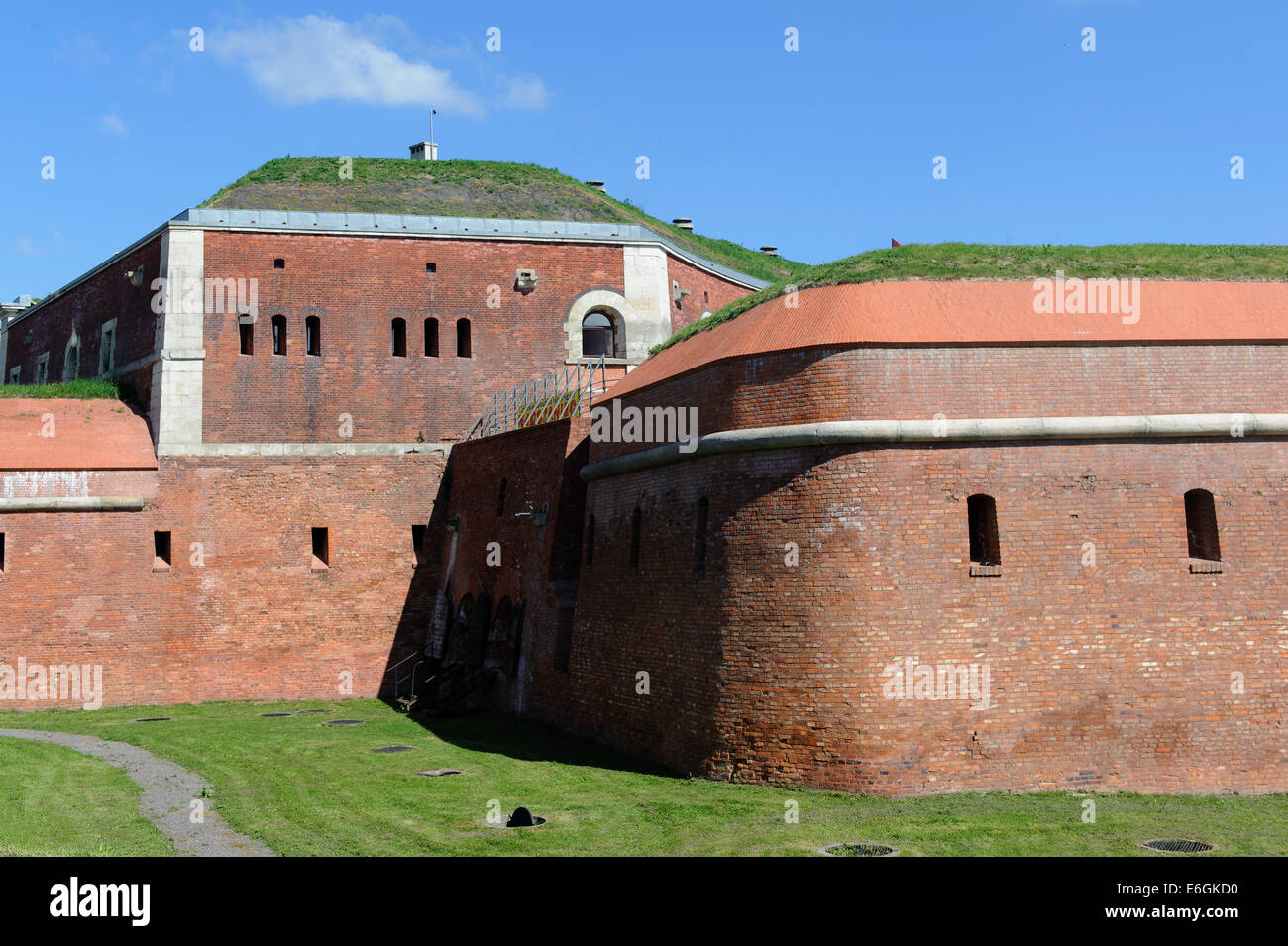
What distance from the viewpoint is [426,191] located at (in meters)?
28.1

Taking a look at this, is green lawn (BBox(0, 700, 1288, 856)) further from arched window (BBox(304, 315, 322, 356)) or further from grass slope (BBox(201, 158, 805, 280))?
grass slope (BBox(201, 158, 805, 280))

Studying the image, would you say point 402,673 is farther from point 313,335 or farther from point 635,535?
point 635,535

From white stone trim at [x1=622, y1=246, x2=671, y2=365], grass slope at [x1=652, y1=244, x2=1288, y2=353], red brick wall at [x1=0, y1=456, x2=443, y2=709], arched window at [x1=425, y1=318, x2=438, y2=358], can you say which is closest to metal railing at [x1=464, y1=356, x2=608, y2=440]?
white stone trim at [x1=622, y1=246, x2=671, y2=365]

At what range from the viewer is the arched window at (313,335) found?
83.8ft

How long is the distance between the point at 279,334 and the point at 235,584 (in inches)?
209

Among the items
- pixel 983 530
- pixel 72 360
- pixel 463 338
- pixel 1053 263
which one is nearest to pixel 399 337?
pixel 463 338

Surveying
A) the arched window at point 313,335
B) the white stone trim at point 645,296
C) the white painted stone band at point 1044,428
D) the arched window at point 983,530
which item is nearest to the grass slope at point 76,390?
the arched window at point 313,335

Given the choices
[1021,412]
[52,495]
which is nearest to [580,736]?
[1021,412]

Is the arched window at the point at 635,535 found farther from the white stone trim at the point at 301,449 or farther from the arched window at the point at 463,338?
the arched window at the point at 463,338

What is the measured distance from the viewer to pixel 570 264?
2683 cm

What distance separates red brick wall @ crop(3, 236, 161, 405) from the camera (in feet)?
85.9

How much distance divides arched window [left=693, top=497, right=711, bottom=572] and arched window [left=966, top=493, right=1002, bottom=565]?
3.31 meters
